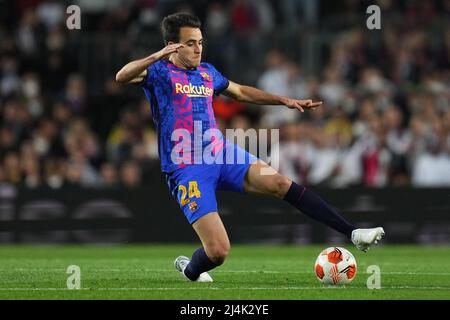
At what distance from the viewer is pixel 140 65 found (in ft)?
31.6

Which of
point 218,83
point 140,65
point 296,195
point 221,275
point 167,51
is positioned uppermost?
point 167,51

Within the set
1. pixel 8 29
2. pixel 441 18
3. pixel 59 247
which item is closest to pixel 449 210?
pixel 441 18

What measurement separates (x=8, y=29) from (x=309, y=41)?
608 centimetres

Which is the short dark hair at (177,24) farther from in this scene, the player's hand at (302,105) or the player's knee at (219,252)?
the player's knee at (219,252)

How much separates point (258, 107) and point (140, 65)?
33.4 ft

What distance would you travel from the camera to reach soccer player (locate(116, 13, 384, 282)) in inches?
398

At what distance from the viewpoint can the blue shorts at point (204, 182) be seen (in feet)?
33.2

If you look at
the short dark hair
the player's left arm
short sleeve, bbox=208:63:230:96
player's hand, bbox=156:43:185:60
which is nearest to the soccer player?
the short dark hair

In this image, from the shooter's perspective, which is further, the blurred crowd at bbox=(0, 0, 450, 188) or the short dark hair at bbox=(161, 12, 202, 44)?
the blurred crowd at bbox=(0, 0, 450, 188)

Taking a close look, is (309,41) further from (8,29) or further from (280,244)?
(8,29)

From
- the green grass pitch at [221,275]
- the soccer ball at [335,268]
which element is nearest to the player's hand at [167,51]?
the green grass pitch at [221,275]

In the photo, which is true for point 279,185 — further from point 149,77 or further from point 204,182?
point 149,77

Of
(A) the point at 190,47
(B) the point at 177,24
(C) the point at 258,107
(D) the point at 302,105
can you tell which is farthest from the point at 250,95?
(C) the point at 258,107

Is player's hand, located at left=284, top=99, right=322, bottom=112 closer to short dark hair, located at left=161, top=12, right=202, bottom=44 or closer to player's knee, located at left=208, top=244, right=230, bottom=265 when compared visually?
short dark hair, located at left=161, top=12, right=202, bottom=44
